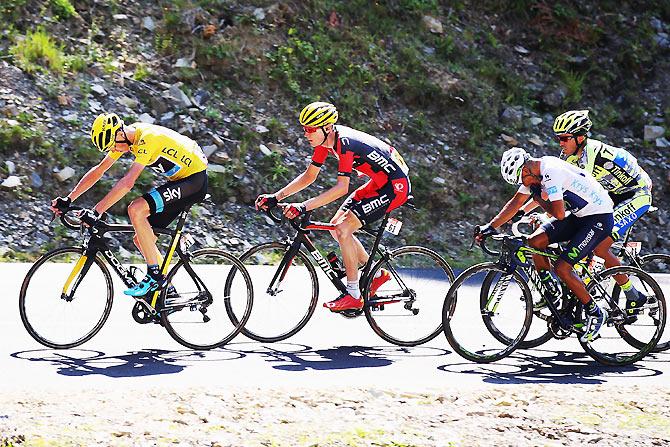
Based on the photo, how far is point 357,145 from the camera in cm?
942

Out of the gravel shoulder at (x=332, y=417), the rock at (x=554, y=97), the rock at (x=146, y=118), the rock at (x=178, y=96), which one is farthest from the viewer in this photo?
the rock at (x=554, y=97)

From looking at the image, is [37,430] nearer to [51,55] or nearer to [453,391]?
[453,391]

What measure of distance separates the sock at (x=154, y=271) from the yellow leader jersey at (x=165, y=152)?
814 millimetres

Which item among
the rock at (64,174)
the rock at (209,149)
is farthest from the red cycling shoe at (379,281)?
the rock at (209,149)

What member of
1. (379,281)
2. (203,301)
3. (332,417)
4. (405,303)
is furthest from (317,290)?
(332,417)

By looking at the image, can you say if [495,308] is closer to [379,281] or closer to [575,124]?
[379,281]

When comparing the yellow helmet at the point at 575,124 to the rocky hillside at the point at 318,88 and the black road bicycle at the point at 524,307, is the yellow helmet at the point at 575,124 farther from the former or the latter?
the rocky hillside at the point at 318,88

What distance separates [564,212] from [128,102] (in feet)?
30.7

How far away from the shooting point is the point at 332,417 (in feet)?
23.2

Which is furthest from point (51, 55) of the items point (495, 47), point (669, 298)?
point (669, 298)

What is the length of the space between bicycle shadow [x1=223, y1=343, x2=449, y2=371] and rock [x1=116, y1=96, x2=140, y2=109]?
801 centimetres

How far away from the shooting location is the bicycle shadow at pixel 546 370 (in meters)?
8.51

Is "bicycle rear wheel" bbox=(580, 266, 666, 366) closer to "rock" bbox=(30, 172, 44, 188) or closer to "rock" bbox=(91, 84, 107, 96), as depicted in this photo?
"rock" bbox=(30, 172, 44, 188)

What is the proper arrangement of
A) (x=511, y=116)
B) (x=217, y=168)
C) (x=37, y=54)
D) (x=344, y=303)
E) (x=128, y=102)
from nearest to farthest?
(x=344, y=303), (x=217, y=168), (x=128, y=102), (x=37, y=54), (x=511, y=116)
